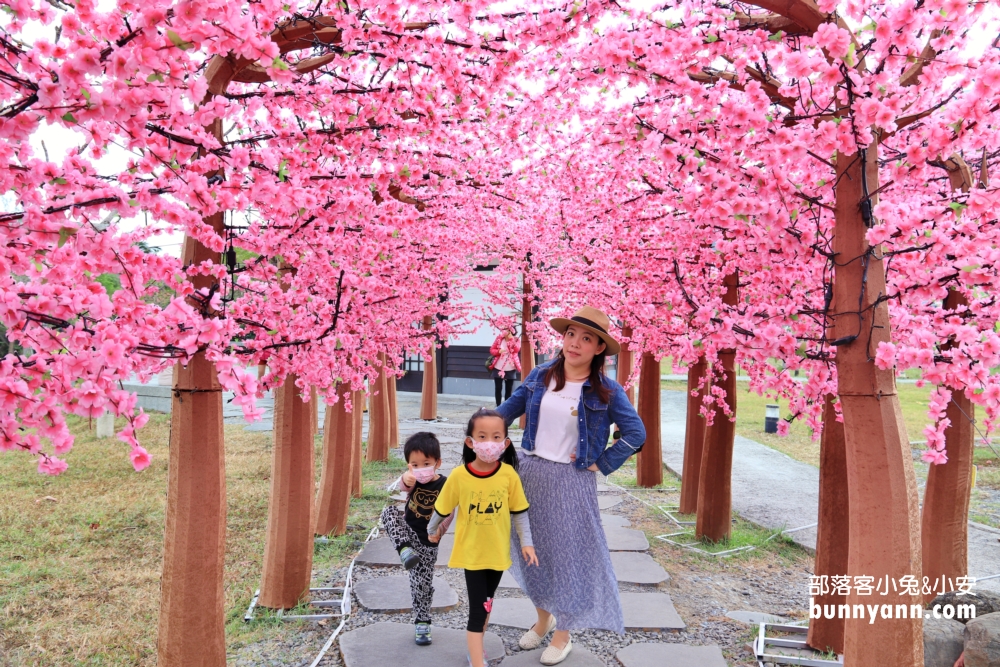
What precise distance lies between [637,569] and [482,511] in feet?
9.34

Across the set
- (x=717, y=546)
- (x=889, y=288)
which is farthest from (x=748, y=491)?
(x=889, y=288)

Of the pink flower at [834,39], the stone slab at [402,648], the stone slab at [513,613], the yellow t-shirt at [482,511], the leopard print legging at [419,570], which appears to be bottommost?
the stone slab at [513,613]

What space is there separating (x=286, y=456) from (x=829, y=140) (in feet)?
13.4

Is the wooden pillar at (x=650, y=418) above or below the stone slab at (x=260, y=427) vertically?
above

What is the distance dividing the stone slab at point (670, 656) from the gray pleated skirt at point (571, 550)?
1.15ft

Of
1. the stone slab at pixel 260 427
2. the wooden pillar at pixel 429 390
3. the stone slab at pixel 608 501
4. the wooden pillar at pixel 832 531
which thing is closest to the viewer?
the wooden pillar at pixel 832 531

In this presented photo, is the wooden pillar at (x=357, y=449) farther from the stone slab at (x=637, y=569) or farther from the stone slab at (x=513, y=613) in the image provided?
the stone slab at (x=513, y=613)

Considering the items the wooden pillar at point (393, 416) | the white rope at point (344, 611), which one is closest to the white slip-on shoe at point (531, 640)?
the white rope at point (344, 611)

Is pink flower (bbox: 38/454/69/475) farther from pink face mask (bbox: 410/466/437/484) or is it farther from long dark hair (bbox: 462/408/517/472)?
pink face mask (bbox: 410/466/437/484)

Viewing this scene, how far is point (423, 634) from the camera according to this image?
4051 mm

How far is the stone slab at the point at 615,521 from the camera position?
24.8 feet

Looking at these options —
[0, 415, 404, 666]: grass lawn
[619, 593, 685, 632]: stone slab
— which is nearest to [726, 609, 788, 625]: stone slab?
[619, 593, 685, 632]: stone slab

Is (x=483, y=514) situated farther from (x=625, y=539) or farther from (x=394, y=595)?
(x=625, y=539)

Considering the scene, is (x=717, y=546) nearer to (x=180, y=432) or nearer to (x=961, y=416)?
(x=961, y=416)
